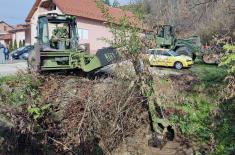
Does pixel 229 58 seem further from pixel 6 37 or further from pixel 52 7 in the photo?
pixel 6 37

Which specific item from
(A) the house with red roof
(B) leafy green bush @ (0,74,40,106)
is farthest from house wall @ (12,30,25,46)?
(B) leafy green bush @ (0,74,40,106)

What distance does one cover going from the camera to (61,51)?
1535 cm

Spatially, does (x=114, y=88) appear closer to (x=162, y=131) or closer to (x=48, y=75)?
(x=162, y=131)

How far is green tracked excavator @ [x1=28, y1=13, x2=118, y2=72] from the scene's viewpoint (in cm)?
1458

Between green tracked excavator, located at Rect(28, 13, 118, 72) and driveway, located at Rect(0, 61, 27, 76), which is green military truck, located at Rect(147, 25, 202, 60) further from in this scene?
green tracked excavator, located at Rect(28, 13, 118, 72)

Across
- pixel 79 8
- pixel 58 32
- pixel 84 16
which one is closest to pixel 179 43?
pixel 58 32

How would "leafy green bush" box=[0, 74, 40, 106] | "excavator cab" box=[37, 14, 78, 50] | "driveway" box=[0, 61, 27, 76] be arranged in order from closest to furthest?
"leafy green bush" box=[0, 74, 40, 106]
"excavator cab" box=[37, 14, 78, 50]
"driveway" box=[0, 61, 27, 76]

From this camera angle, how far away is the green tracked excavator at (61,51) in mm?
14580

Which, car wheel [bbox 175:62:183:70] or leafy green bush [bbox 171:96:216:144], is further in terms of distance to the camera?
car wheel [bbox 175:62:183:70]

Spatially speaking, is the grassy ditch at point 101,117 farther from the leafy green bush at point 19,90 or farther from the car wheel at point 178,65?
the car wheel at point 178,65

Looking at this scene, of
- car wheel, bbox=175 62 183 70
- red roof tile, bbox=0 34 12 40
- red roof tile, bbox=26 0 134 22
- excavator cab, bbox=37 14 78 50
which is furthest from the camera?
red roof tile, bbox=0 34 12 40

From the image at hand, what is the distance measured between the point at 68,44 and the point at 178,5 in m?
4.52

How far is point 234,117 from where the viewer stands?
1178 centimetres

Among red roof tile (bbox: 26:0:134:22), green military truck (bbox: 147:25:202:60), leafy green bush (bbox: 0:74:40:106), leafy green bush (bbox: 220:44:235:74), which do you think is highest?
red roof tile (bbox: 26:0:134:22)
